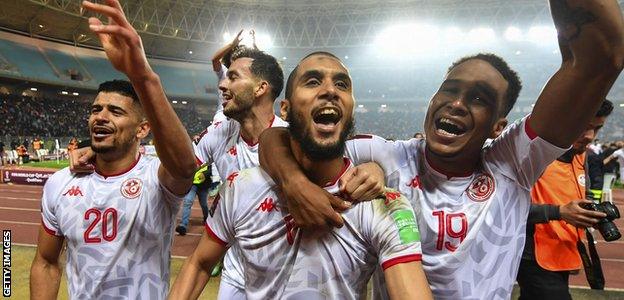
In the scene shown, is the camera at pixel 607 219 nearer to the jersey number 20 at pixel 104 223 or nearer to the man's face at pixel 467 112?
the man's face at pixel 467 112

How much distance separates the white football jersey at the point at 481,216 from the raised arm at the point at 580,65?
0.12m

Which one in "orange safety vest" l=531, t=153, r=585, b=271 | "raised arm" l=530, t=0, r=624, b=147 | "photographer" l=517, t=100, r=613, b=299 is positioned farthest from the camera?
"orange safety vest" l=531, t=153, r=585, b=271

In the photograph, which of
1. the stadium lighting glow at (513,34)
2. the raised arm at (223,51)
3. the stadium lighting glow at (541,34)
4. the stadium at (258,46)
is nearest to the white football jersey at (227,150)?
the raised arm at (223,51)

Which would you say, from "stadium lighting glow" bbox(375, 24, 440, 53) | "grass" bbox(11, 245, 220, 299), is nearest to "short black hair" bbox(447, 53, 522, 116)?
"grass" bbox(11, 245, 220, 299)

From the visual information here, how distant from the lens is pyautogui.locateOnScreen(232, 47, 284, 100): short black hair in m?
3.71

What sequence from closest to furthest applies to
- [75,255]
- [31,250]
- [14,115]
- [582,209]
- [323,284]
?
1. [323,284]
2. [75,255]
3. [582,209]
4. [31,250]
5. [14,115]

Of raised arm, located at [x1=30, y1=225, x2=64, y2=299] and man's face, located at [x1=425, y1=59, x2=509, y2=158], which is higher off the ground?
man's face, located at [x1=425, y1=59, x2=509, y2=158]

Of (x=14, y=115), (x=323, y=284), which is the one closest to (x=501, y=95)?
(x=323, y=284)

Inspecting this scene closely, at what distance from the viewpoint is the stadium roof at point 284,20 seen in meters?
28.6

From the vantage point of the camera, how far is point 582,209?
264cm

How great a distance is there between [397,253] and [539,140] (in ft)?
2.47

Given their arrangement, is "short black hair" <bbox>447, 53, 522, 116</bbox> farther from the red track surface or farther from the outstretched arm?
the red track surface

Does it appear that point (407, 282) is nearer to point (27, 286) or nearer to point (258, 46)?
point (27, 286)

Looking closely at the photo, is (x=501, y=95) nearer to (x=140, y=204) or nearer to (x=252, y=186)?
(x=252, y=186)
